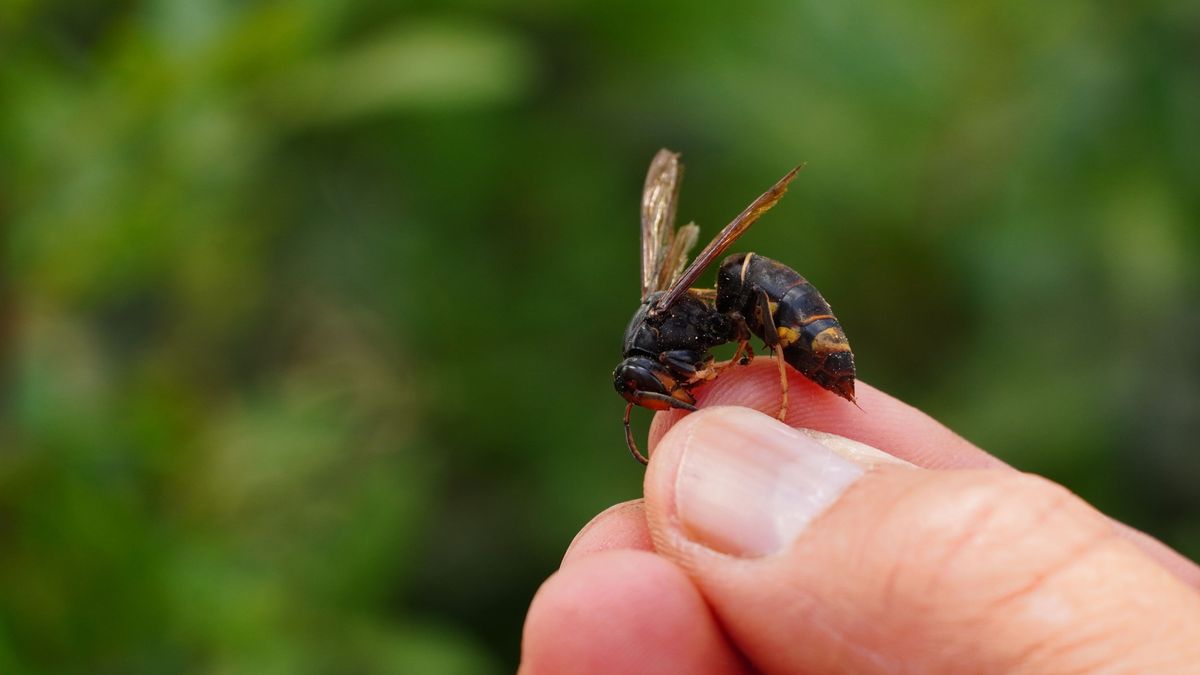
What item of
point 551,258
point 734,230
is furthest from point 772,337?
point 551,258

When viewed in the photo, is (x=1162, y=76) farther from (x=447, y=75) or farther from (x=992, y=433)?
(x=447, y=75)

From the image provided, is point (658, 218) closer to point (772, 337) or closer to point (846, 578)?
point (772, 337)

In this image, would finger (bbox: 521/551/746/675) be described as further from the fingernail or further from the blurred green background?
the blurred green background

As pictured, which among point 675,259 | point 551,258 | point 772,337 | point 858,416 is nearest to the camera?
point 772,337

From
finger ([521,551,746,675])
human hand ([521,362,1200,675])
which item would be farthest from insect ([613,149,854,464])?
→ finger ([521,551,746,675])

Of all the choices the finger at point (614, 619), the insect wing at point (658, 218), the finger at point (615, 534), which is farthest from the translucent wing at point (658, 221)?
the finger at point (614, 619)

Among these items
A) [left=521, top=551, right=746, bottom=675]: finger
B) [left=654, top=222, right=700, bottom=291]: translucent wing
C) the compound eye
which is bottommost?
[left=521, top=551, right=746, bottom=675]: finger
